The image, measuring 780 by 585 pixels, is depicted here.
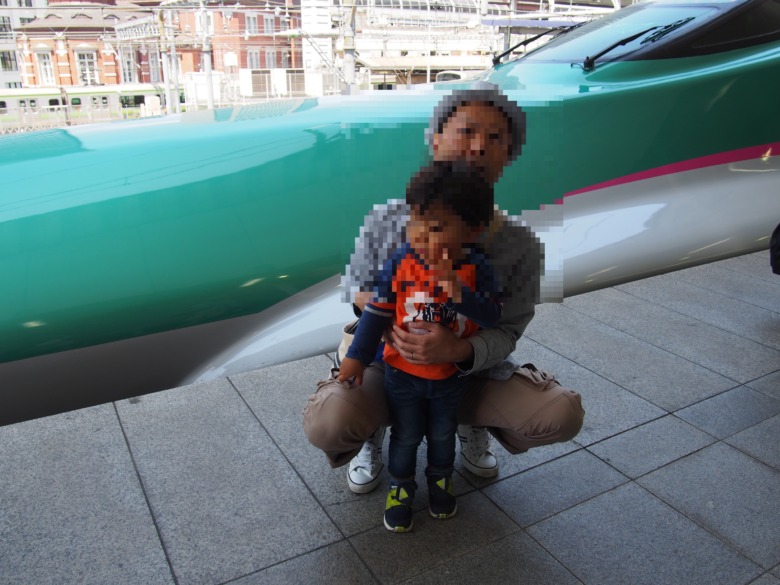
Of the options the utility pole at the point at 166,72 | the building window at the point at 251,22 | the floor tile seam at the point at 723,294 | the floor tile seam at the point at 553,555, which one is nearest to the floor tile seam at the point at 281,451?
the floor tile seam at the point at 553,555

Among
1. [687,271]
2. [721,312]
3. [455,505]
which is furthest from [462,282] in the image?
[687,271]

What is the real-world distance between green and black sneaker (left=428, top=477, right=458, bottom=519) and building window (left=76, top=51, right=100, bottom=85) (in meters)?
41.1

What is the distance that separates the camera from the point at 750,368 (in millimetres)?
2984

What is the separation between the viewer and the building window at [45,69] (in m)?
35.2

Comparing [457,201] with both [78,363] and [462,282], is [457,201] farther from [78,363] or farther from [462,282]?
[78,363]

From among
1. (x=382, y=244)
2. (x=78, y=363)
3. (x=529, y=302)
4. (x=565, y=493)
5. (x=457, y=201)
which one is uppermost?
(x=457, y=201)

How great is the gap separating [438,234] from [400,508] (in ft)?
2.90

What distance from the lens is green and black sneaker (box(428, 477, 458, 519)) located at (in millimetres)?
1962

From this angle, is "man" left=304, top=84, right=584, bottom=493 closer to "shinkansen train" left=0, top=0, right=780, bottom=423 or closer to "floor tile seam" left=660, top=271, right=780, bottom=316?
"shinkansen train" left=0, top=0, right=780, bottom=423

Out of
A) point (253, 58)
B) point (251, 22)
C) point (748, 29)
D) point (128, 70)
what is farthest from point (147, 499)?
point (128, 70)

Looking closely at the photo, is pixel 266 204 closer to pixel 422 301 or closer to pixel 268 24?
pixel 422 301

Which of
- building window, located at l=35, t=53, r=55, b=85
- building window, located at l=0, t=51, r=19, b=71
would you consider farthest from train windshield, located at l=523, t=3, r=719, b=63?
building window, located at l=35, t=53, r=55, b=85

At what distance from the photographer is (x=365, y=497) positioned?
2.09m

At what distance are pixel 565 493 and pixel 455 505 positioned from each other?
39 centimetres
